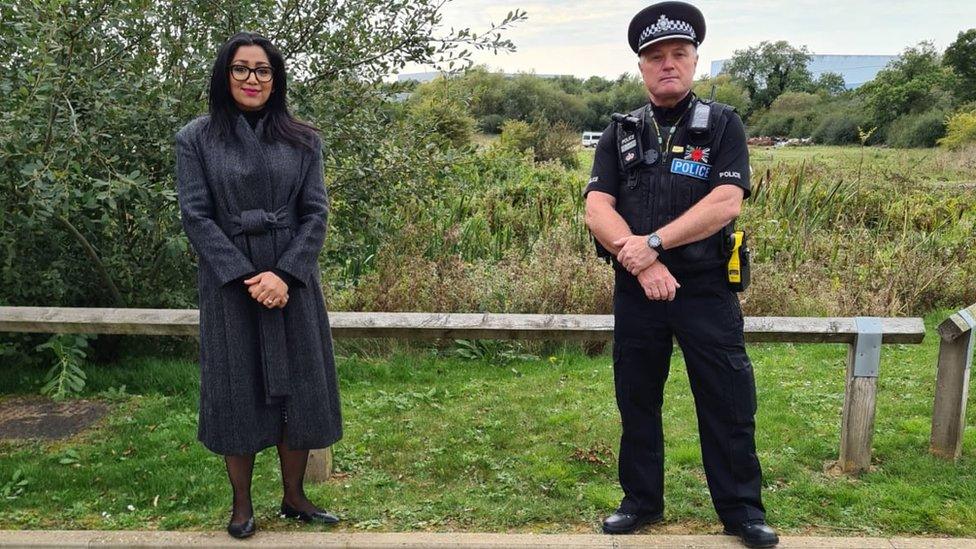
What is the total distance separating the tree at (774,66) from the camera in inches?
1658

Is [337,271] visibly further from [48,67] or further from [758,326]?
[758,326]

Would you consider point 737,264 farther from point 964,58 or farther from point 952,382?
point 964,58

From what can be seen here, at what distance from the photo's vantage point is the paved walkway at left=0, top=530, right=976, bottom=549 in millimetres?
3025

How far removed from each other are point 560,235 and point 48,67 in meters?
4.57

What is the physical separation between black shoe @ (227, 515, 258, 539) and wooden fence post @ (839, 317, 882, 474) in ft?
8.62

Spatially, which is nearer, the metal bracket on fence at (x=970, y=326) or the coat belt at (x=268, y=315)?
the coat belt at (x=268, y=315)

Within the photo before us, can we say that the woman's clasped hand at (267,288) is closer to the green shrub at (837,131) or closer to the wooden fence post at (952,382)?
the wooden fence post at (952,382)

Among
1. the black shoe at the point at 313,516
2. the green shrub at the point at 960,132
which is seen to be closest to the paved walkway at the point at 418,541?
the black shoe at the point at 313,516

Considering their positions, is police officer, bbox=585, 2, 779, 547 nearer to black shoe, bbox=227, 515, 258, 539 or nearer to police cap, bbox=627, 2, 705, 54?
police cap, bbox=627, 2, 705, 54

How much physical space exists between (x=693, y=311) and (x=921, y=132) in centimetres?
2826

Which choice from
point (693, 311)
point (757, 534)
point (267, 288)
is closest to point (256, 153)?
point (267, 288)

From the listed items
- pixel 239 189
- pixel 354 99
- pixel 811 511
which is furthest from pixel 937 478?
pixel 354 99

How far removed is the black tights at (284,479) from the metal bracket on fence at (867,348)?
2.40m

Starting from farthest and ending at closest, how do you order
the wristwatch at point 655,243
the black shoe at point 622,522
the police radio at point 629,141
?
1. the black shoe at point 622,522
2. the police radio at point 629,141
3. the wristwatch at point 655,243
